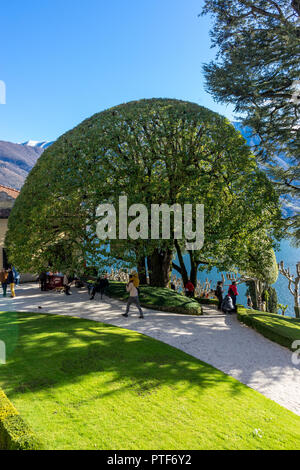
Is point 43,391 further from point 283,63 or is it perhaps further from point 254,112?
point 283,63

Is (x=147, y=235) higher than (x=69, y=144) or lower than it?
lower


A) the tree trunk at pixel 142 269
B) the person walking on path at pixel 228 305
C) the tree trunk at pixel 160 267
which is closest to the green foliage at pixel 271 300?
the tree trunk at pixel 160 267

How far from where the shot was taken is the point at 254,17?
16844 millimetres

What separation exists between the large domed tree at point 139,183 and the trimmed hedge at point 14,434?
33.7ft

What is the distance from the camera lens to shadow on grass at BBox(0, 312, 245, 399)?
24.8 feet

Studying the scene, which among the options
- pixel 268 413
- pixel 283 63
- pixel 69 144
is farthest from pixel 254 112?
pixel 268 413

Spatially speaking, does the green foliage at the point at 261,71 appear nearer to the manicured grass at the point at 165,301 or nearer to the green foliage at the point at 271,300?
the manicured grass at the point at 165,301

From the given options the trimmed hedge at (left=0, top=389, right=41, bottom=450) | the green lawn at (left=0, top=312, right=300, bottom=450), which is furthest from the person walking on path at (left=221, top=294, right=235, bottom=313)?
the trimmed hedge at (left=0, top=389, right=41, bottom=450)

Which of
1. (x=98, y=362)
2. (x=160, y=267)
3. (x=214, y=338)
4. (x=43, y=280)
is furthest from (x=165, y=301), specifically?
(x=43, y=280)

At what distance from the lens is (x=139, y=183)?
15906 mm

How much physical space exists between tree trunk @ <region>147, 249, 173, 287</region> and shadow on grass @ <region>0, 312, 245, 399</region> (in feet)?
25.9

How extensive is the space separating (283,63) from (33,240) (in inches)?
599

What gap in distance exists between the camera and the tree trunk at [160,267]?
19531 mm

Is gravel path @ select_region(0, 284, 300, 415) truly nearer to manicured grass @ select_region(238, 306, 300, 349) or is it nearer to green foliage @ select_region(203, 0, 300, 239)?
manicured grass @ select_region(238, 306, 300, 349)
